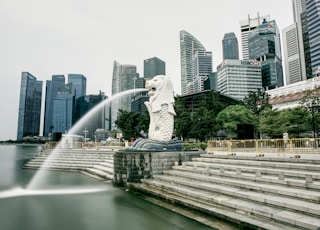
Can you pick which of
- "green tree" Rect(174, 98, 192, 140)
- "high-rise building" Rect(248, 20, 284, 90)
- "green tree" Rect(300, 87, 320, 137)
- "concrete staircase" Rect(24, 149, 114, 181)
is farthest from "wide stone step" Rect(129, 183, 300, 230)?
"high-rise building" Rect(248, 20, 284, 90)

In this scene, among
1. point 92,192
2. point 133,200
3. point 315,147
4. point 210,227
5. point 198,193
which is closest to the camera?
point 210,227

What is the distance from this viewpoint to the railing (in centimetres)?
1004

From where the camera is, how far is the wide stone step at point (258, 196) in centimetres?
550

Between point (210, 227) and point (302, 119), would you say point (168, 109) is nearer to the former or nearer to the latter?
point (210, 227)

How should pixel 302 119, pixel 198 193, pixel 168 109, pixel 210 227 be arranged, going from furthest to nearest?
1. pixel 302 119
2. pixel 168 109
3. pixel 198 193
4. pixel 210 227

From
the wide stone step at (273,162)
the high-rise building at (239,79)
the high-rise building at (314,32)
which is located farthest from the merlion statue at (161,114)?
the high-rise building at (314,32)

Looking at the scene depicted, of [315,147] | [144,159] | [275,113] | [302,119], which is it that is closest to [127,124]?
[275,113]

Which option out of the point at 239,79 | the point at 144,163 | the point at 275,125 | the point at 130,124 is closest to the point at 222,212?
the point at 144,163

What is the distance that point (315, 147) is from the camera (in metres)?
10.0

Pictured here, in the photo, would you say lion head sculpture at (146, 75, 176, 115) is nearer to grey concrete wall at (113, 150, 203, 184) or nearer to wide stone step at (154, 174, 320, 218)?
grey concrete wall at (113, 150, 203, 184)

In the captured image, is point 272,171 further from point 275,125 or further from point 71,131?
point 275,125

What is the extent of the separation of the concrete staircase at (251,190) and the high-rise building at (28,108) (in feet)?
558

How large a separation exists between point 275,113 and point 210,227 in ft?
97.1

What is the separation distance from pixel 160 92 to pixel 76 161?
499 inches
